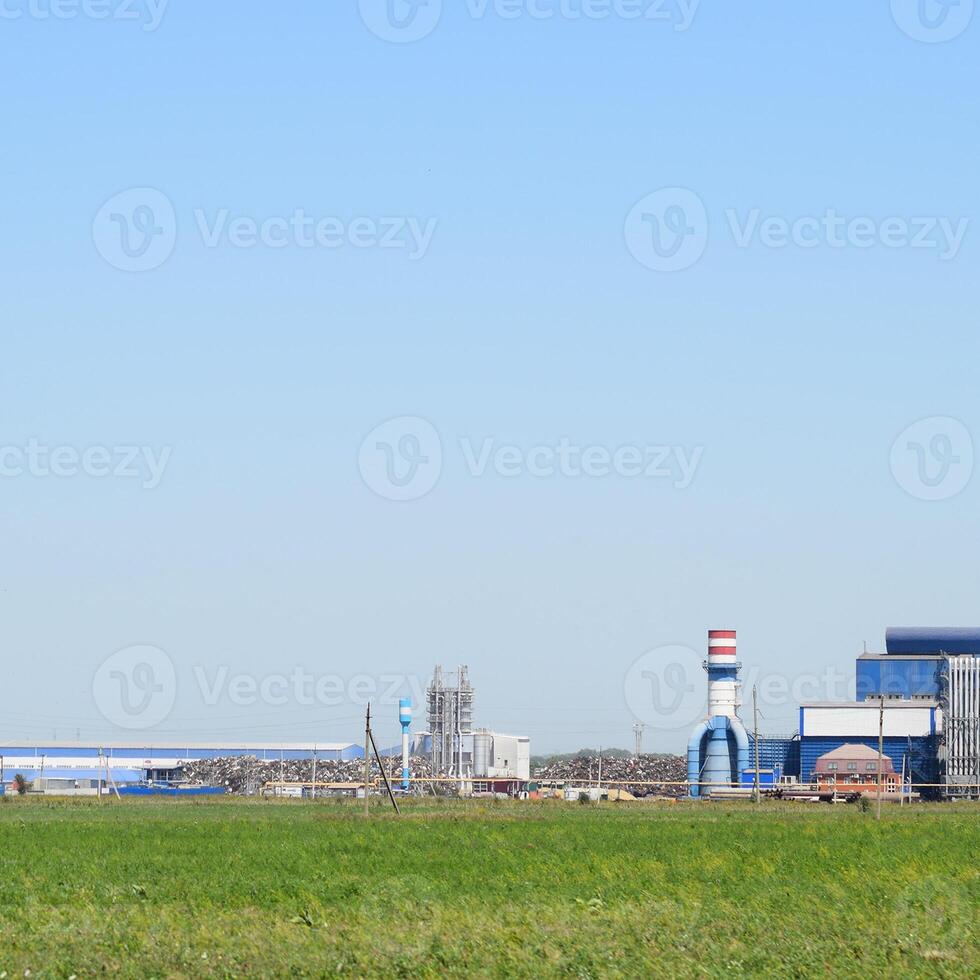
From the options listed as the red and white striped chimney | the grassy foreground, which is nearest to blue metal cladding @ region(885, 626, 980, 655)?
the red and white striped chimney

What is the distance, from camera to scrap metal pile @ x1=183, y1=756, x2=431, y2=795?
155500 millimetres

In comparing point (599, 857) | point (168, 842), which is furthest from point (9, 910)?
point (168, 842)

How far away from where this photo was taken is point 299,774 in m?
162

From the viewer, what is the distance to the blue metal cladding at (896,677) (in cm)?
14225

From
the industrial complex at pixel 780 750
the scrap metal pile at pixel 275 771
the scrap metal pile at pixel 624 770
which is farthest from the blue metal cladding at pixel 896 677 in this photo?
the scrap metal pile at pixel 275 771

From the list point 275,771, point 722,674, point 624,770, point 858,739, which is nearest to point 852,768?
point 858,739

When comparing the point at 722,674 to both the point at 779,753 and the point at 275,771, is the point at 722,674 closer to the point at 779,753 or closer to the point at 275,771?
the point at 779,753

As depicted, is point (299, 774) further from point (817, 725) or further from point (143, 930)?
point (143, 930)

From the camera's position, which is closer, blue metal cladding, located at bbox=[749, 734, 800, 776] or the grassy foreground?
the grassy foreground

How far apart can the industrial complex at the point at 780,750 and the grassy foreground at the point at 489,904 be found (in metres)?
70.4

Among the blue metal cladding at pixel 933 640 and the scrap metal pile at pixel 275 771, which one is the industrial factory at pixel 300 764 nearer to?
the scrap metal pile at pixel 275 771

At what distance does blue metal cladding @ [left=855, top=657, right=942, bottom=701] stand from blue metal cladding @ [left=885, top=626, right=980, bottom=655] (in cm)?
586

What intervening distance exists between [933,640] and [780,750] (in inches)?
839

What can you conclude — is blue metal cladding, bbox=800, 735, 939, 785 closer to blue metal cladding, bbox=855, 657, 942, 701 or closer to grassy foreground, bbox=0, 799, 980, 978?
blue metal cladding, bbox=855, 657, 942, 701
